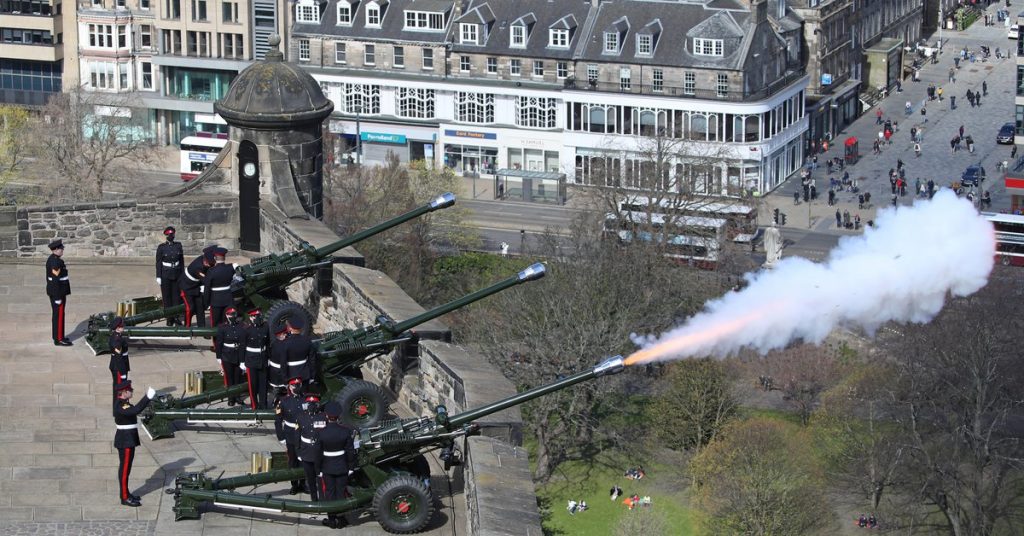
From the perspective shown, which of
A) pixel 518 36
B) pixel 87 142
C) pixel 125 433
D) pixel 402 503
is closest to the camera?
pixel 402 503

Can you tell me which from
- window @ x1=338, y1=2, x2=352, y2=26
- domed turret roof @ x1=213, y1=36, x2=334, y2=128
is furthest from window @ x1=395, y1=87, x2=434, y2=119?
domed turret roof @ x1=213, y1=36, x2=334, y2=128

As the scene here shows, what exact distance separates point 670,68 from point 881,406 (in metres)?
39.5

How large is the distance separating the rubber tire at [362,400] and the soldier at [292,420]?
69 centimetres

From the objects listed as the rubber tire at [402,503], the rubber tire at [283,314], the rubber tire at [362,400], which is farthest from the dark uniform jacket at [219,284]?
the rubber tire at [402,503]

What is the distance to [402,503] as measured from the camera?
2381 cm

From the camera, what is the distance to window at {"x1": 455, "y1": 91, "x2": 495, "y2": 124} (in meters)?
135

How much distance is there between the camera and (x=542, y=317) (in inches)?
3846

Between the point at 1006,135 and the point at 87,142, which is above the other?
the point at 87,142

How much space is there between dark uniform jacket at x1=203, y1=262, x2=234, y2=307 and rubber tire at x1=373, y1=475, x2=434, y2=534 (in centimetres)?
765

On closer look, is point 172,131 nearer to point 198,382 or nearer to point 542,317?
point 542,317

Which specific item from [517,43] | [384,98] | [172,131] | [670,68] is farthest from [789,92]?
[172,131]

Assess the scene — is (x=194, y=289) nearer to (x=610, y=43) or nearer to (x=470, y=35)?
(x=610, y=43)

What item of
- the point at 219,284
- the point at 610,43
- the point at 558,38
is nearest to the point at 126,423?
the point at 219,284

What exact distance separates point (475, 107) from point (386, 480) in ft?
368
